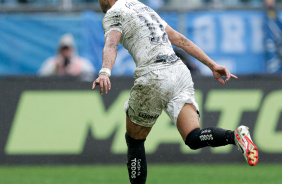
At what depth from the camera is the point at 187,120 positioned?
754 centimetres

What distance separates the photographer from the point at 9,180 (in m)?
10.2

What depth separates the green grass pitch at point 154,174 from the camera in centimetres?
1013

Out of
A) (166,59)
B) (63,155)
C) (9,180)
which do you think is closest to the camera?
(166,59)

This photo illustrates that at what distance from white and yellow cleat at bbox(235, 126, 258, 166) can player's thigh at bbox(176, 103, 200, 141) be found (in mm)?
611

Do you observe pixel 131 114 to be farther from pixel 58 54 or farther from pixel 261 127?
pixel 58 54

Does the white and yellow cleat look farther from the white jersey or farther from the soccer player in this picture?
the white jersey

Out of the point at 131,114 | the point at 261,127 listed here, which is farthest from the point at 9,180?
the point at 261,127

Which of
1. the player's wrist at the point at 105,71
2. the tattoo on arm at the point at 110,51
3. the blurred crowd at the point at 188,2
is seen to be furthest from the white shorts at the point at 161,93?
the blurred crowd at the point at 188,2

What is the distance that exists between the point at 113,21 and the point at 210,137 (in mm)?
1534

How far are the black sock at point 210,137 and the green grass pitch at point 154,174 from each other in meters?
2.59

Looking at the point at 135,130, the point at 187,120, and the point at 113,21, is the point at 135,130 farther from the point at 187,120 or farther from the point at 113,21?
the point at 113,21

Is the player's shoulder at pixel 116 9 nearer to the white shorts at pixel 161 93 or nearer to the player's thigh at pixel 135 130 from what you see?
the white shorts at pixel 161 93

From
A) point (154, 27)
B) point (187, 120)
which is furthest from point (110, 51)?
point (187, 120)

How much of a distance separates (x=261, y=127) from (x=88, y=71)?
3.80 m
